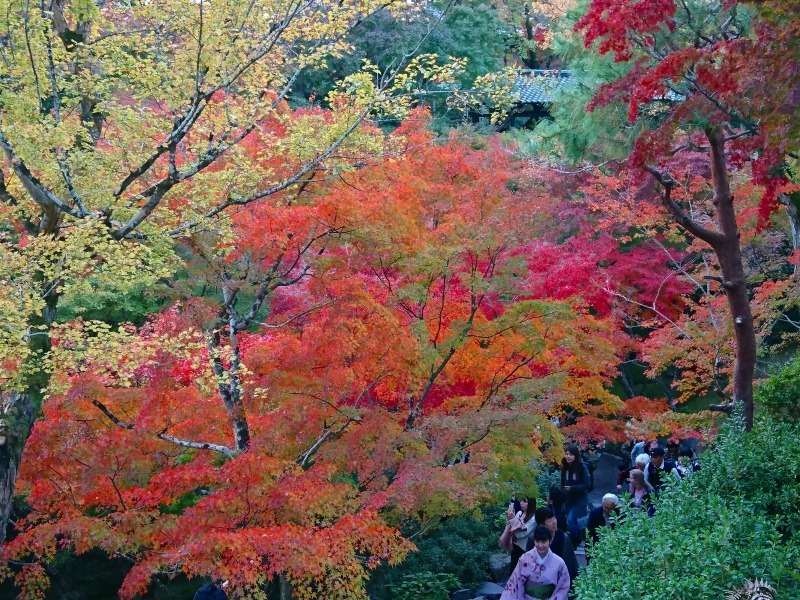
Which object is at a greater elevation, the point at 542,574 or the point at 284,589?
the point at 542,574

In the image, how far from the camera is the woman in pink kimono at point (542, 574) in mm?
5066

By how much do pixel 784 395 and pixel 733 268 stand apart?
1426 millimetres

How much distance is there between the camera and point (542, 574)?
200 inches

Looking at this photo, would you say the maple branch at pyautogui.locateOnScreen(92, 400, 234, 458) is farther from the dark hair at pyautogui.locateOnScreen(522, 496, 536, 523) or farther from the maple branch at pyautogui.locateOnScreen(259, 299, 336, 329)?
the dark hair at pyautogui.locateOnScreen(522, 496, 536, 523)

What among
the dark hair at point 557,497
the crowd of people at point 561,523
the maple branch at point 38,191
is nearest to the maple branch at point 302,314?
the maple branch at point 38,191

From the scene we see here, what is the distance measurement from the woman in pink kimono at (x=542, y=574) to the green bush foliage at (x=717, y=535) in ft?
1.91

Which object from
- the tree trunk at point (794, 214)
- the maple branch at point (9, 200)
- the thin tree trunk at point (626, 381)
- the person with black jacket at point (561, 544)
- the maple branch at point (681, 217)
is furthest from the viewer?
the thin tree trunk at point (626, 381)

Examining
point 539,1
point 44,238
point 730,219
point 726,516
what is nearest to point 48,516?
point 44,238

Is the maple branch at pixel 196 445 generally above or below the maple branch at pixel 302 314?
below

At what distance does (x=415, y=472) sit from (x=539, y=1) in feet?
86.5

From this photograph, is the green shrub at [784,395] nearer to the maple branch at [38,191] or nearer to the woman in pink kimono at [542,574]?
the woman in pink kimono at [542,574]

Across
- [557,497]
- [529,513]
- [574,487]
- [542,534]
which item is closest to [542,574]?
[542,534]

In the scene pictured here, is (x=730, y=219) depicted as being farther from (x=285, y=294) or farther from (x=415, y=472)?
(x=285, y=294)

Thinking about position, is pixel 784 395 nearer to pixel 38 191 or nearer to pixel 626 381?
pixel 38 191
